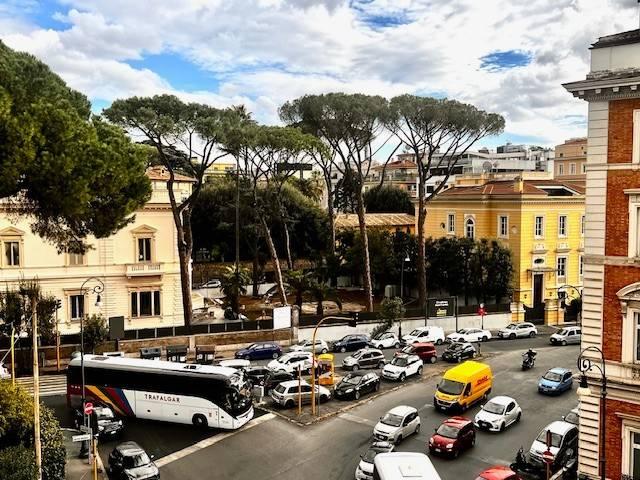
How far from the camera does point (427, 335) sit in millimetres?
40125

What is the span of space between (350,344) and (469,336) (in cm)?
793

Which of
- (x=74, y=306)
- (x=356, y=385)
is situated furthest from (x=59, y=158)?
(x=74, y=306)

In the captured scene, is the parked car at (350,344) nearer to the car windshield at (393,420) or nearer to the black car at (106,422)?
the car windshield at (393,420)

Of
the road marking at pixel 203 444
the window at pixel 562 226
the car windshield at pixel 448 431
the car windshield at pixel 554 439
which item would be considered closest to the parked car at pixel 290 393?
the road marking at pixel 203 444

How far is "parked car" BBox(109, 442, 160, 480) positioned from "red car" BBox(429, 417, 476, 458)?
9247 millimetres

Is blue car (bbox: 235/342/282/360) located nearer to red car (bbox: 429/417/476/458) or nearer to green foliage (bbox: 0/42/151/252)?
green foliage (bbox: 0/42/151/252)

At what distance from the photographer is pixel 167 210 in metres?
40.5

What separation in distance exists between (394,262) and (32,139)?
124ft

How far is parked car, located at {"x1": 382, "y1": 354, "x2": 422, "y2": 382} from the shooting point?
31.5 m

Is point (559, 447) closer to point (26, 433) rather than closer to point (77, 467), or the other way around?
point (77, 467)

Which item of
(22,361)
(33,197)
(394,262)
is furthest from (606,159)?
(394,262)

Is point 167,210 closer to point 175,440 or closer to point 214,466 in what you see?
point 175,440

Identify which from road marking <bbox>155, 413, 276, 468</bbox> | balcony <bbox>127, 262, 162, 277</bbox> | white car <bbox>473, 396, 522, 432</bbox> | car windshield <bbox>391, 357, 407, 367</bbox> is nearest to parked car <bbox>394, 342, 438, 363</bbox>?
car windshield <bbox>391, 357, 407, 367</bbox>

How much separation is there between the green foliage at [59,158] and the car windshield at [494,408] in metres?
15.4
